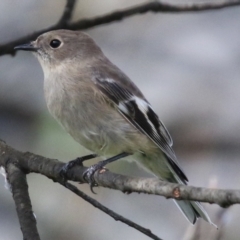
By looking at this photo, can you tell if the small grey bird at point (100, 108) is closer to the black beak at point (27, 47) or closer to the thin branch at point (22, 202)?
the black beak at point (27, 47)

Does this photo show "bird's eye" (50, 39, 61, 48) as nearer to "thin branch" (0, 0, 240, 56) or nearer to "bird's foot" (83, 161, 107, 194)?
"thin branch" (0, 0, 240, 56)

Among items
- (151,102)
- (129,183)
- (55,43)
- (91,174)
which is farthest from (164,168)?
(151,102)

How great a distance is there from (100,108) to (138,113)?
285mm

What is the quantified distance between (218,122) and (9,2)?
2450 mm

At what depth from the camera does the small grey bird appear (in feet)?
13.1

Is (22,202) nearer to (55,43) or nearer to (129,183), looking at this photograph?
(129,183)

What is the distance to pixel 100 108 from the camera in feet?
13.2

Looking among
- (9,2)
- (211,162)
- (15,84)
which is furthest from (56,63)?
(9,2)

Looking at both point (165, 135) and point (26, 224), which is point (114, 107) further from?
point (26, 224)

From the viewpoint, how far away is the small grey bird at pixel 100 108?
399cm

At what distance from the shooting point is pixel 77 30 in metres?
4.37

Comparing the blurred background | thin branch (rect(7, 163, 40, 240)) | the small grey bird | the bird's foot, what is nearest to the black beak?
the small grey bird

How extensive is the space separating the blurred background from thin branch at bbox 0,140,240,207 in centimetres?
174

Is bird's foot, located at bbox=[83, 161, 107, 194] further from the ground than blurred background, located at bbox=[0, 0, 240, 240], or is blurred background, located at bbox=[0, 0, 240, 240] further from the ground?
blurred background, located at bbox=[0, 0, 240, 240]
